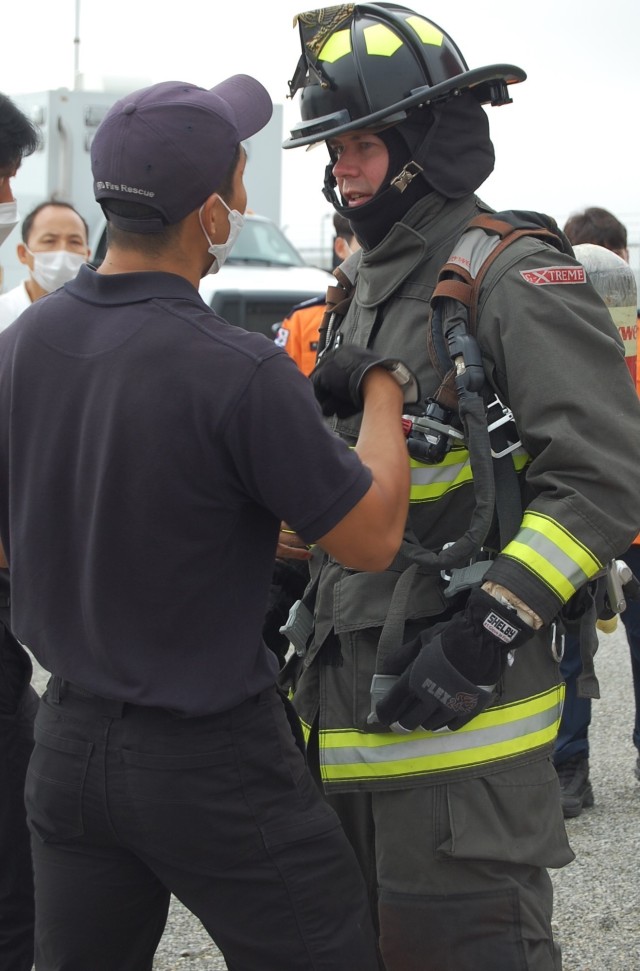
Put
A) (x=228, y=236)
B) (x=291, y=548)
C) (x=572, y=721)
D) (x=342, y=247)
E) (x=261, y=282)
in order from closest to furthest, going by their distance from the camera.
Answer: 1. (x=228, y=236)
2. (x=291, y=548)
3. (x=572, y=721)
4. (x=342, y=247)
5. (x=261, y=282)

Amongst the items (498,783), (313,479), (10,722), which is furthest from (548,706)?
(10,722)

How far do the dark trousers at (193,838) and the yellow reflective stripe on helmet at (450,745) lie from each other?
11.4 inches

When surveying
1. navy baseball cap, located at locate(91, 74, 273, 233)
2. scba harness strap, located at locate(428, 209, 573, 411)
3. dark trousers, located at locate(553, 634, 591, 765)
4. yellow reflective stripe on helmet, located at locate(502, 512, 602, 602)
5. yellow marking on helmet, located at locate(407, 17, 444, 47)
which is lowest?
dark trousers, located at locate(553, 634, 591, 765)

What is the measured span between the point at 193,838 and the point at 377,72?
5.18 feet

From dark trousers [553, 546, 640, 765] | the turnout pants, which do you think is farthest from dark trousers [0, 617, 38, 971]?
dark trousers [553, 546, 640, 765]

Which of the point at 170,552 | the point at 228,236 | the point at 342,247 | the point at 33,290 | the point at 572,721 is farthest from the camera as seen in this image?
the point at 342,247

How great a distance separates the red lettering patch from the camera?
221cm

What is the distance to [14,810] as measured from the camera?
279cm

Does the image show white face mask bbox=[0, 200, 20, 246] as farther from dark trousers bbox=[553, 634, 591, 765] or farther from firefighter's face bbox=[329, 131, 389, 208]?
dark trousers bbox=[553, 634, 591, 765]

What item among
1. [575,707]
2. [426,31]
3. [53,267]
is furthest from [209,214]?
[53,267]

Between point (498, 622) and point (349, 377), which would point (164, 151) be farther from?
point (498, 622)

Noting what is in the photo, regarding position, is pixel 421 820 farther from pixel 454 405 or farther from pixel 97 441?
pixel 97 441

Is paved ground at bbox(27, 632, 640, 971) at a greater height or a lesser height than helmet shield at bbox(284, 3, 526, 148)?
lesser

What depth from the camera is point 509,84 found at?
2.50m
